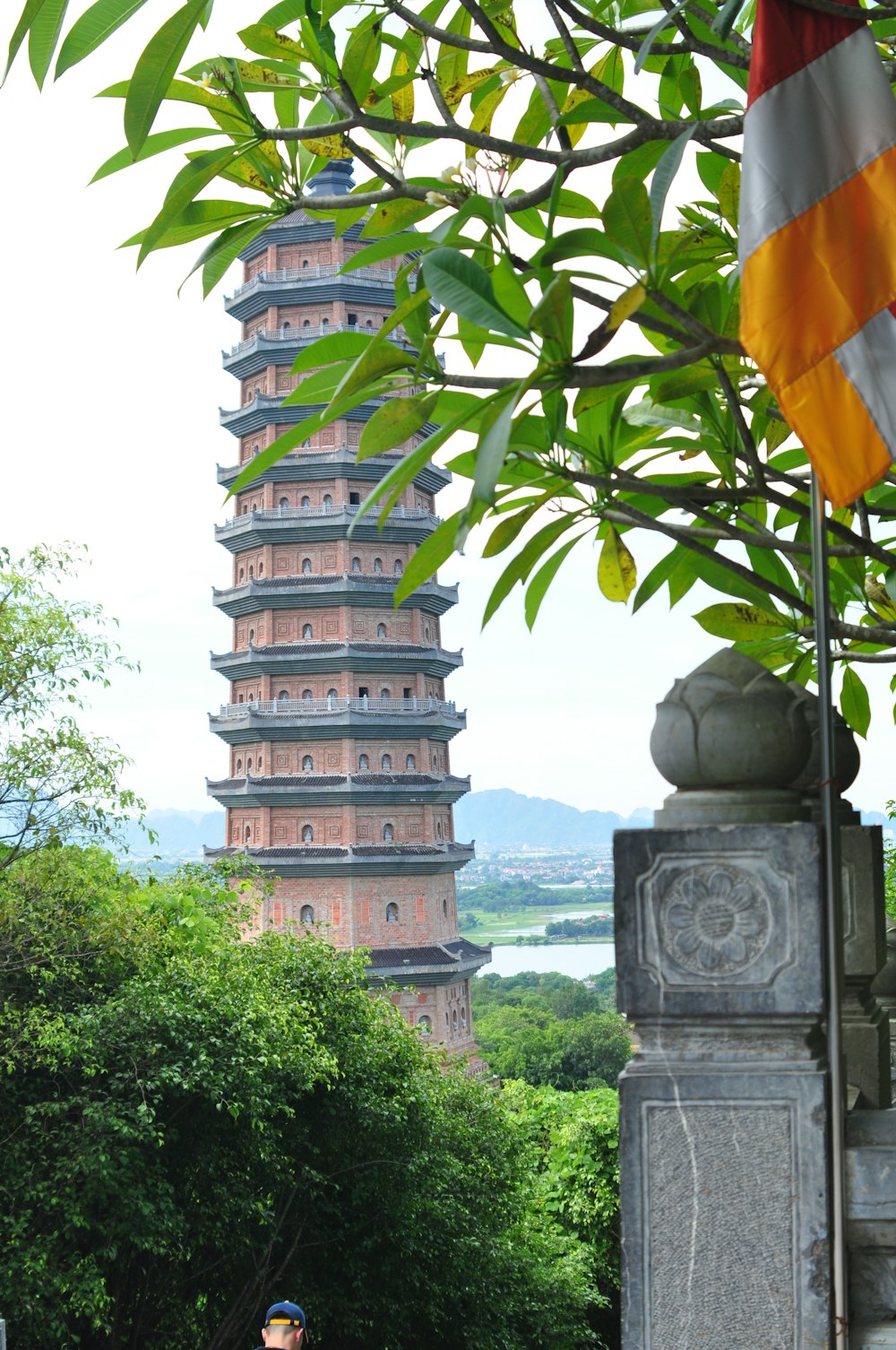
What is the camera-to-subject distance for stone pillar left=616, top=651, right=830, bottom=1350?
5.49 ft

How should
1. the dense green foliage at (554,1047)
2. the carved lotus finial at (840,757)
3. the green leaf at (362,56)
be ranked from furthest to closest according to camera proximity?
the dense green foliage at (554,1047)
the carved lotus finial at (840,757)
the green leaf at (362,56)

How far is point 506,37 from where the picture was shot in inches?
86.8

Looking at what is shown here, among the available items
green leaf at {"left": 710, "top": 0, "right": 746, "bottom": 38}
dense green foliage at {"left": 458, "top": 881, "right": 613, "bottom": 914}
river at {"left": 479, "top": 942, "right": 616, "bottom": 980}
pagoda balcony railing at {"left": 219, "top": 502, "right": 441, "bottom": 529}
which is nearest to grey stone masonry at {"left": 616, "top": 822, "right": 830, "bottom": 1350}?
green leaf at {"left": 710, "top": 0, "right": 746, "bottom": 38}

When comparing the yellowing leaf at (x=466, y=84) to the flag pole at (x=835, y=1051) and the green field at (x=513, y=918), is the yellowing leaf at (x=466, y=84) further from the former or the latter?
the green field at (x=513, y=918)

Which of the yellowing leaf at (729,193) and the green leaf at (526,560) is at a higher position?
the yellowing leaf at (729,193)

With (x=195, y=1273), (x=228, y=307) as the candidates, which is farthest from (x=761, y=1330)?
(x=228, y=307)

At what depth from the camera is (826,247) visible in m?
1.85

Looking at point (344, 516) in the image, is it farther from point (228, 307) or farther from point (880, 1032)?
point (880, 1032)

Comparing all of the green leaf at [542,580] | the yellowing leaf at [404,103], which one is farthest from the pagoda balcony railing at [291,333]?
the yellowing leaf at [404,103]

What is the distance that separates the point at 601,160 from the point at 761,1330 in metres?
1.57

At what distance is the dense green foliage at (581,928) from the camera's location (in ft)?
268

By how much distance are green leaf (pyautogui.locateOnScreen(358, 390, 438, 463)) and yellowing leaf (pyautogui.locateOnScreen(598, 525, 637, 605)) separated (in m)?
0.73

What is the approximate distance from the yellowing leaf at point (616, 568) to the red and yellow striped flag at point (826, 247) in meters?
0.81

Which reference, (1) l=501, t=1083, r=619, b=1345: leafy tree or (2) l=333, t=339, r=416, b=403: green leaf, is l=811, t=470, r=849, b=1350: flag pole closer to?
(2) l=333, t=339, r=416, b=403: green leaf
